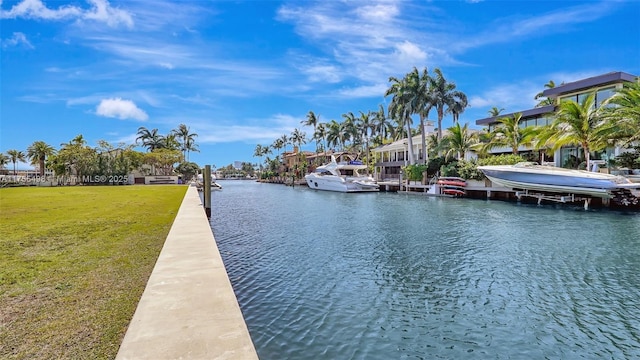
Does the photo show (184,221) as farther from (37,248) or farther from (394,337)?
(394,337)

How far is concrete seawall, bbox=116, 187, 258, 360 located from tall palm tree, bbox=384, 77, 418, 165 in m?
38.0

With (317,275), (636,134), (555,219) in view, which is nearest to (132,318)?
(317,275)

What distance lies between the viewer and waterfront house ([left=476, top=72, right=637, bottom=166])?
2672cm

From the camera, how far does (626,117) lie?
1955 centimetres

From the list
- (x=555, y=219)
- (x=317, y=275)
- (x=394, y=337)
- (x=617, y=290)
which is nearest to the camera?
(x=394, y=337)

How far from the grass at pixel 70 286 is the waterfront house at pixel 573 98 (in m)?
29.3

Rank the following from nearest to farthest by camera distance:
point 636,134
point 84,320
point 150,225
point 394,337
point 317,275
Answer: point 84,320, point 394,337, point 317,275, point 150,225, point 636,134

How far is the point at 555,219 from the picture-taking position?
17.2 metres

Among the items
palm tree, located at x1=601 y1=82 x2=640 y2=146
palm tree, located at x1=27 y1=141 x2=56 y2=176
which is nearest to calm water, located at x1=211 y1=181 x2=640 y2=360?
palm tree, located at x1=601 y1=82 x2=640 y2=146

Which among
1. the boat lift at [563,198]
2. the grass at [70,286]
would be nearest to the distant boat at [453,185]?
the boat lift at [563,198]

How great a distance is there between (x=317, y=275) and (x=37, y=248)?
18.6ft

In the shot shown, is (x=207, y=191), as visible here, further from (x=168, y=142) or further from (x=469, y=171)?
(x=168, y=142)

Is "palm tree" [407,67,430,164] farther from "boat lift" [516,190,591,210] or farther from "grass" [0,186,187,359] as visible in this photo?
"grass" [0,186,187,359]

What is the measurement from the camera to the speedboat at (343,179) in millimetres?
40875
